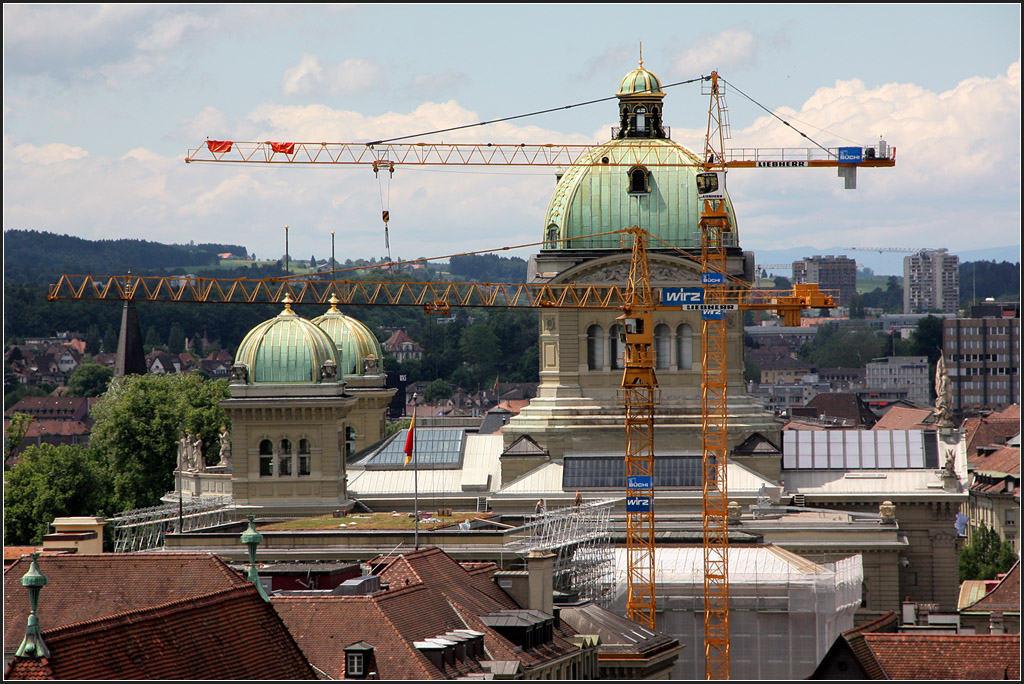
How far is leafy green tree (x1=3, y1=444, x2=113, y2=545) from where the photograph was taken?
151250 millimetres

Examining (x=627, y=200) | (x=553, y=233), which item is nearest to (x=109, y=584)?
(x=553, y=233)

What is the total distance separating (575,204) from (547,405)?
12217 millimetres

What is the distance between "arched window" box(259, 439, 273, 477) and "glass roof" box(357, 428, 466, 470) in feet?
28.3

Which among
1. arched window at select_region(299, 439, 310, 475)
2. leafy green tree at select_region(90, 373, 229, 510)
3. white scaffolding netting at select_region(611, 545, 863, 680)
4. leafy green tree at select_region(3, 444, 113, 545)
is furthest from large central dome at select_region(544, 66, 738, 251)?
leafy green tree at select_region(90, 373, 229, 510)

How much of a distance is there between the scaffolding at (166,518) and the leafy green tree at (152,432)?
41.0 metres

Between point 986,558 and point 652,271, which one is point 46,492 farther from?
point 986,558

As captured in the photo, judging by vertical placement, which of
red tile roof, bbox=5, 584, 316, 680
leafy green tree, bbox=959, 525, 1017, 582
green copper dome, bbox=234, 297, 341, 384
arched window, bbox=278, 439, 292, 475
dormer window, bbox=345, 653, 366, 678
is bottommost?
leafy green tree, bbox=959, 525, 1017, 582

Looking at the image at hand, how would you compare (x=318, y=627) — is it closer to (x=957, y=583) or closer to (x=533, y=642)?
(x=533, y=642)

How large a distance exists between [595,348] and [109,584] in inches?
2575

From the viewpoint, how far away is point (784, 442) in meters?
138

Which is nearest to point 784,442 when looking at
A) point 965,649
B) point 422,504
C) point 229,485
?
point 422,504

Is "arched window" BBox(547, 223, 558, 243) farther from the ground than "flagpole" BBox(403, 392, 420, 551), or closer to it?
farther from the ground

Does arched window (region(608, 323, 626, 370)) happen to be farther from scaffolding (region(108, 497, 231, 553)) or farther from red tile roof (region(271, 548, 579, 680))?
red tile roof (region(271, 548, 579, 680))

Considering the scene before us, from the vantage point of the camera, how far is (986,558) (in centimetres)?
15375
